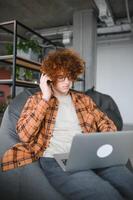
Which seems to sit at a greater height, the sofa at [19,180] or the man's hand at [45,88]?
the man's hand at [45,88]

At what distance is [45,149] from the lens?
4.77 feet

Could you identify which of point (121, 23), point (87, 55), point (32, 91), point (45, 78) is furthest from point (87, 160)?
point (121, 23)

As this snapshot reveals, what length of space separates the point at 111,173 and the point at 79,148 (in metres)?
0.30

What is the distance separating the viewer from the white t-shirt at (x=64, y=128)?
1.47m

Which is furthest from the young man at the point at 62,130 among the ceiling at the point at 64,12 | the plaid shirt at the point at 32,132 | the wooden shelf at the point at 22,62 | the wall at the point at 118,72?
the wall at the point at 118,72

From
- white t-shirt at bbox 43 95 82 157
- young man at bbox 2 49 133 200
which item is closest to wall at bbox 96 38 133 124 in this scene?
young man at bbox 2 49 133 200

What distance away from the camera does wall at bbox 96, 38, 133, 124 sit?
21.0 ft

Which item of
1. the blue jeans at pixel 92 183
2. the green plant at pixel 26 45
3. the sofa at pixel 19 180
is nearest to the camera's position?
the blue jeans at pixel 92 183

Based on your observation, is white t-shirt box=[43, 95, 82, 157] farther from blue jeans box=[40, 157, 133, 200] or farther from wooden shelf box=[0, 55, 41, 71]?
wooden shelf box=[0, 55, 41, 71]

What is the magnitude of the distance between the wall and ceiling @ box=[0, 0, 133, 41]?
73 centimetres

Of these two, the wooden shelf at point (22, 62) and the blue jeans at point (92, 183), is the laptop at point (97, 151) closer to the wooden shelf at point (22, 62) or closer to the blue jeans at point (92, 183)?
the blue jeans at point (92, 183)

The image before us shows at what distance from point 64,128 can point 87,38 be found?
383 centimetres

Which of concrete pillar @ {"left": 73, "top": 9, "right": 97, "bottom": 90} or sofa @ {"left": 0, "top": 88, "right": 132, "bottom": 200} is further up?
Result: concrete pillar @ {"left": 73, "top": 9, "right": 97, "bottom": 90}

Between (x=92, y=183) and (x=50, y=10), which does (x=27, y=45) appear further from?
(x=92, y=183)
